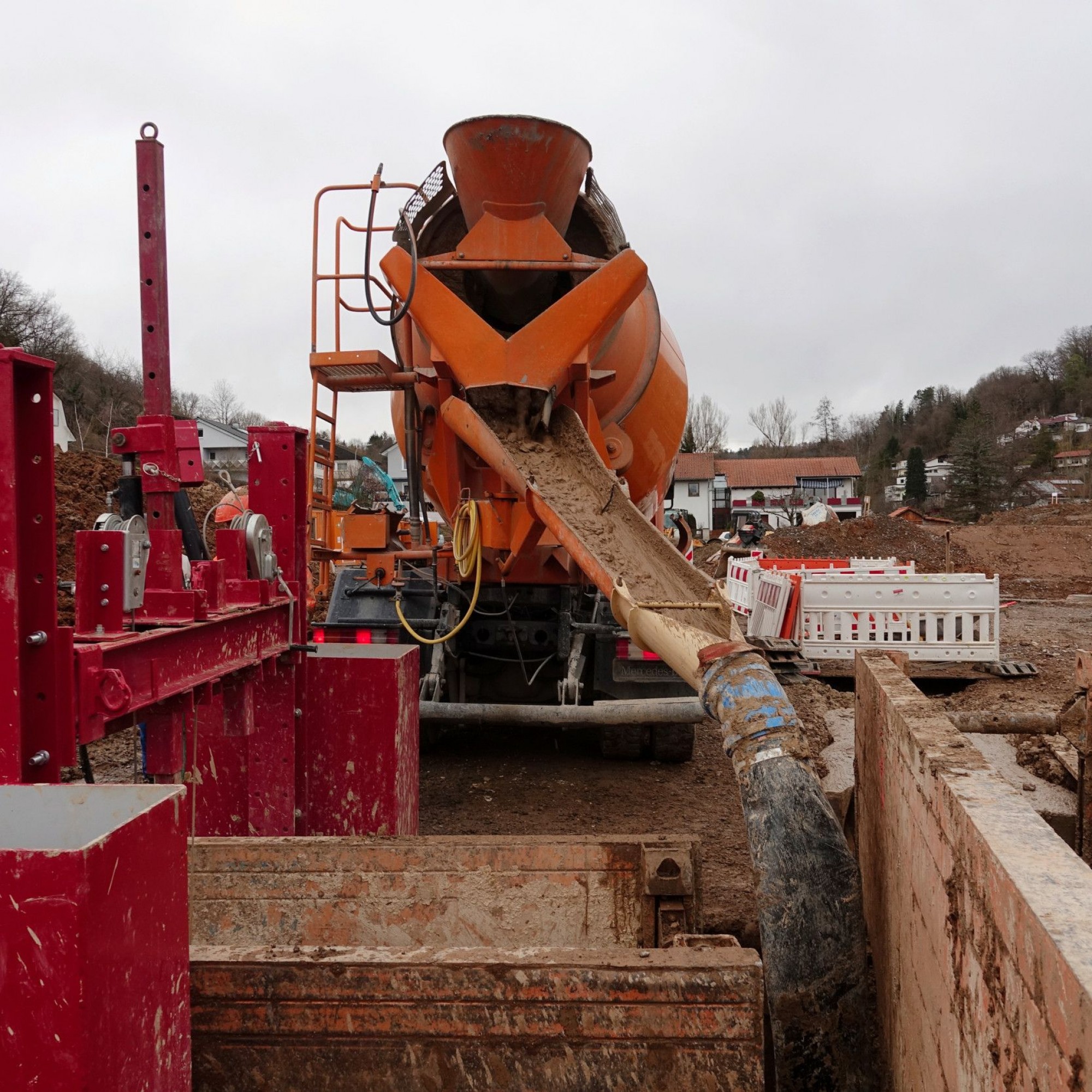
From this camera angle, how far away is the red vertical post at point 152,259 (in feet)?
10.0

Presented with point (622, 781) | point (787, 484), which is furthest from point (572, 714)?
point (787, 484)

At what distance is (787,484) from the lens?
67.0 meters

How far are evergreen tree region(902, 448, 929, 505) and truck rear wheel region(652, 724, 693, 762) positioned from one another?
61368mm

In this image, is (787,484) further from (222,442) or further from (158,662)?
(158,662)

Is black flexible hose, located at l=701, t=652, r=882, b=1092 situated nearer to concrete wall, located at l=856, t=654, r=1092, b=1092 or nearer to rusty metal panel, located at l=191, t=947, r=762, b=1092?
concrete wall, located at l=856, t=654, r=1092, b=1092

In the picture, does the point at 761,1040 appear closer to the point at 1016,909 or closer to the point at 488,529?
the point at 1016,909

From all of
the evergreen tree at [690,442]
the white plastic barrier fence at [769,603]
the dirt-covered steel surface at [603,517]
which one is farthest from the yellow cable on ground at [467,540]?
the evergreen tree at [690,442]

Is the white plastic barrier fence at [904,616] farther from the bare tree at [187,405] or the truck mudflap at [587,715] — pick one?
the bare tree at [187,405]

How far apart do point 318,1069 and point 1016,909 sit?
139cm

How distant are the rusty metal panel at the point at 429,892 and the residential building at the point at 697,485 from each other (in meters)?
58.9

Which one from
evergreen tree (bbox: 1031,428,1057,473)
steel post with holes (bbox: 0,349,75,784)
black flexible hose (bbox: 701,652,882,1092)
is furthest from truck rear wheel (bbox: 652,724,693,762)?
evergreen tree (bbox: 1031,428,1057,473)

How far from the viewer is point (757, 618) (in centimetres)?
1100

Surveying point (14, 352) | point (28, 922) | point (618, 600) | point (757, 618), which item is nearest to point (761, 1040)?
point (28, 922)

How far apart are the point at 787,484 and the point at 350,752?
218 ft
